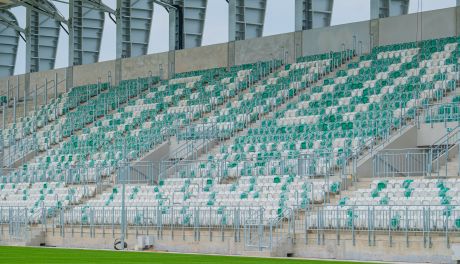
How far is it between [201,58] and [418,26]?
41.2ft

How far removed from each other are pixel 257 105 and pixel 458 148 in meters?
11.7

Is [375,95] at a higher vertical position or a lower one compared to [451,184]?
higher

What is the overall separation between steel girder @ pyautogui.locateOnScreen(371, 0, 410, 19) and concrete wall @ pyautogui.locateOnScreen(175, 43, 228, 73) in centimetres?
870

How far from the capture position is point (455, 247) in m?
20.4

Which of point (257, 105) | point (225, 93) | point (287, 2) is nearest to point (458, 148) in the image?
point (257, 105)

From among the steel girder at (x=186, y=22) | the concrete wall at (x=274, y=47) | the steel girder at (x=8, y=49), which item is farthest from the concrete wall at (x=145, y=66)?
the steel girder at (x=8, y=49)

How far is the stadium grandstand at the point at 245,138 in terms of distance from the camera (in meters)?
25.0

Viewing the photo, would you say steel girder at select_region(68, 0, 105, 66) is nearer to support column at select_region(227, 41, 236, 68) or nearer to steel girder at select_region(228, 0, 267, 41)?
steel girder at select_region(228, 0, 267, 41)

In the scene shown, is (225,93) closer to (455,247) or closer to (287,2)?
(287,2)

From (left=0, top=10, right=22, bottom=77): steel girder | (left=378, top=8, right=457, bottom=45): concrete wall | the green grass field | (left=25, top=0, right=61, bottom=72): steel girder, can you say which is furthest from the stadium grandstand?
(left=0, top=10, right=22, bottom=77): steel girder

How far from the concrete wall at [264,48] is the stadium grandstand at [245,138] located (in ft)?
0.22

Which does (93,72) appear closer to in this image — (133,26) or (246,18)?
(133,26)

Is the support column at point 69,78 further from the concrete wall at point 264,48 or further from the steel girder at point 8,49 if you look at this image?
the concrete wall at point 264,48

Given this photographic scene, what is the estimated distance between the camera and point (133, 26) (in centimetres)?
5338
